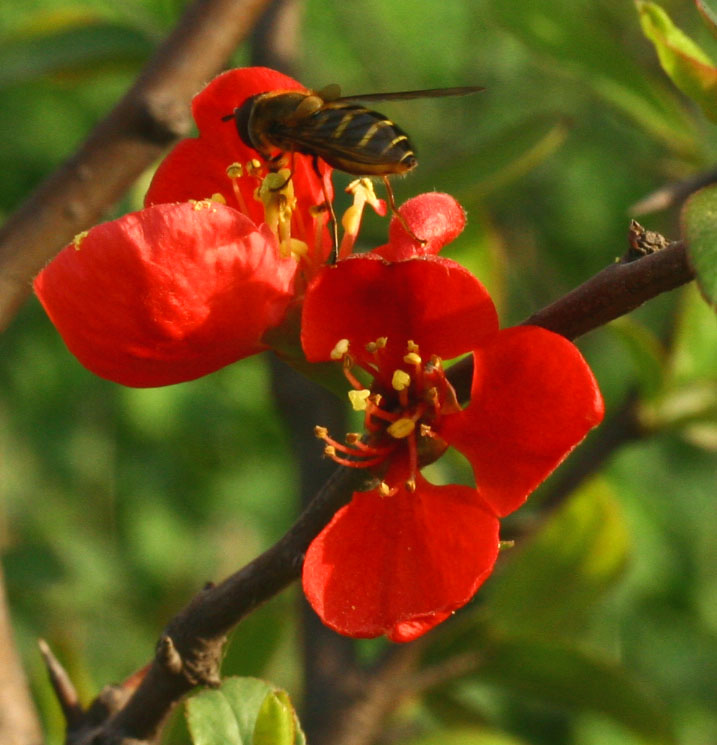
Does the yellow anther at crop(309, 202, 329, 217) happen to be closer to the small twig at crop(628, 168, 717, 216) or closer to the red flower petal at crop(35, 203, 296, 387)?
the red flower petal at crop(35, 203, 296, 387)

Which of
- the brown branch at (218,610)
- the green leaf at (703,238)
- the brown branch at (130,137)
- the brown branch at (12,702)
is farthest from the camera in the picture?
the brown branch at (130,137)

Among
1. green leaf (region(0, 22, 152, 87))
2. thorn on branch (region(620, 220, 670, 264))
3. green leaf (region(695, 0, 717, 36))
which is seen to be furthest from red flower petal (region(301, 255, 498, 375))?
green leaf (region(0, 22, 152, 87))

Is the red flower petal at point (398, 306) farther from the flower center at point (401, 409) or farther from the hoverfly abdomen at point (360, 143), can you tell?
the hoverfly abdomen at point (360, 143)

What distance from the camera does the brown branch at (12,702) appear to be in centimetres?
87

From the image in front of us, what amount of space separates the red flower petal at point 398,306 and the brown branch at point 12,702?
347 mm

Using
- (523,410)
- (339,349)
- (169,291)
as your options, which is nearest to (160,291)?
(169,291)

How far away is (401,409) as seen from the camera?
2.64 ft

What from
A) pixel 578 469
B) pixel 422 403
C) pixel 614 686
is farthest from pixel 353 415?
pixel 422 403

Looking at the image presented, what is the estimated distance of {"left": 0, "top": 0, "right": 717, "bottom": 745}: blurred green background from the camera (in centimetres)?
120

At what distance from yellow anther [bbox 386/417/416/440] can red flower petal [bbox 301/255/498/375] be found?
5cm

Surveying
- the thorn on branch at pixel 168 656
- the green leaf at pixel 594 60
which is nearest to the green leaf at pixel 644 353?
the green leaf at pixel 594 60

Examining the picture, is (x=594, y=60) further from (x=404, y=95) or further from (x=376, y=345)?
(x=376, y=345)

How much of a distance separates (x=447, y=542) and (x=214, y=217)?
24cm

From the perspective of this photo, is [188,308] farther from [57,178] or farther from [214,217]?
[57,178]
